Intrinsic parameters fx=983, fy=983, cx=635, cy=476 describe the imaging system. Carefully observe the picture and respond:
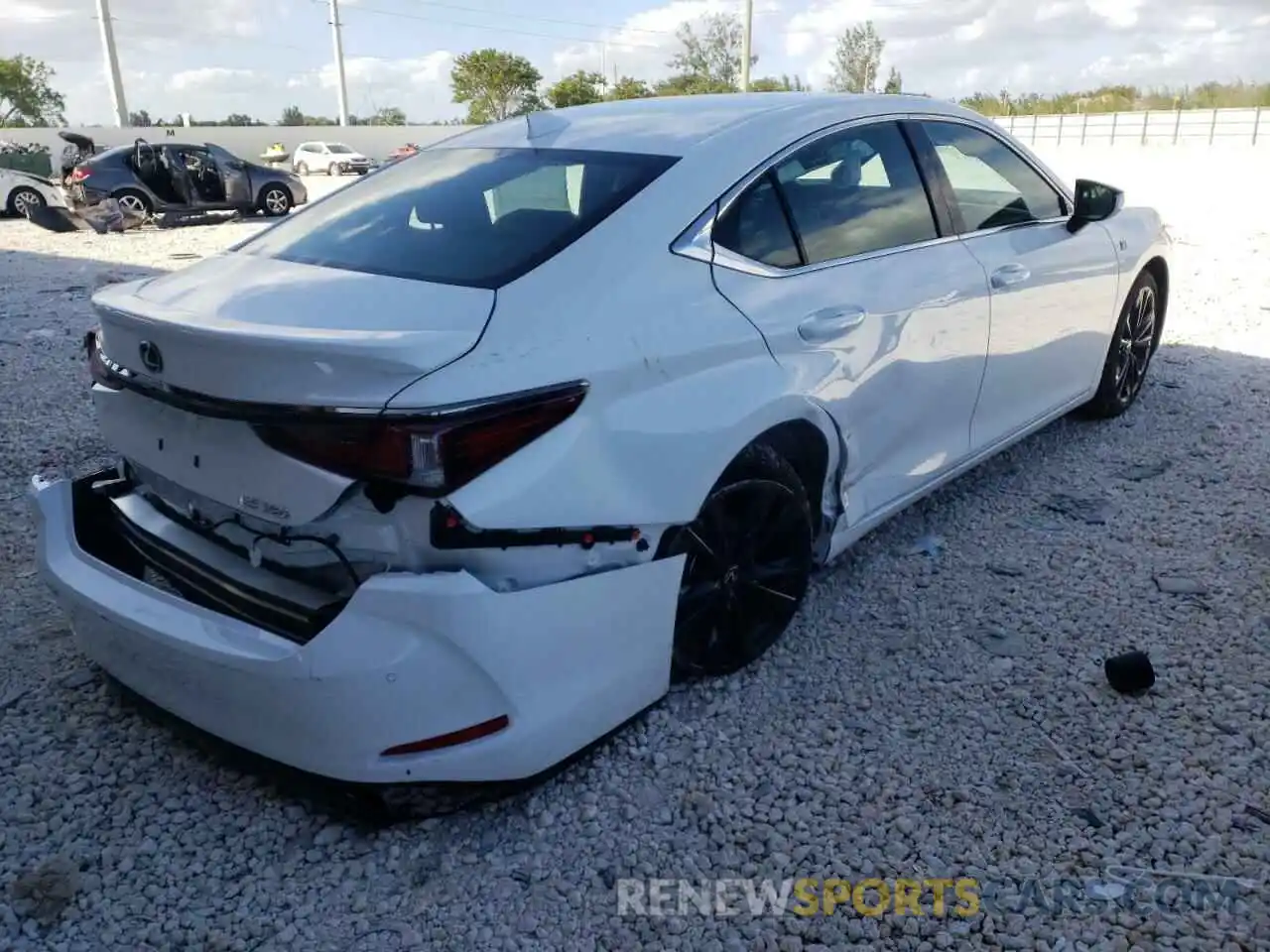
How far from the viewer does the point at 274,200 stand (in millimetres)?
18125

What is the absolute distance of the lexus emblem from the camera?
90.3 inches

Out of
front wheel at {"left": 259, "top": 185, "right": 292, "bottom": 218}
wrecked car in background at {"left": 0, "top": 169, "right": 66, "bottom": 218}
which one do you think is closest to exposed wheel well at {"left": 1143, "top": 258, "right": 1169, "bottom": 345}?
front wheel at {"left": 259, "top": 185, "right": 292, "bottom": 218}

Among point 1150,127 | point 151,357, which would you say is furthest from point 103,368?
point 1150,127

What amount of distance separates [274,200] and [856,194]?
17105mm

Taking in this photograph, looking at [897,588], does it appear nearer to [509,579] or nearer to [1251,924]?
[1251,924]

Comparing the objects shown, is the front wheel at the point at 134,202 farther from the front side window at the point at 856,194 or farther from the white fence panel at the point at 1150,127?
the white fence panel at the point at 1150,127

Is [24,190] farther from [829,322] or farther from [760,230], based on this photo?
[829,322]

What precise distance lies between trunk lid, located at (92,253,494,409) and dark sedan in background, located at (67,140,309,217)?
15.5 meters

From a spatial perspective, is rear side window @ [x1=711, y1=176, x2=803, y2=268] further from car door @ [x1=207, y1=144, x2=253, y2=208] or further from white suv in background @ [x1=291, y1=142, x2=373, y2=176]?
white suv in background @ [x1=291, y1=142, x2=373, y2=176]

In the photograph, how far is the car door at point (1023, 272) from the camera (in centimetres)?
375

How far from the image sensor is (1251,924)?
2.11 m

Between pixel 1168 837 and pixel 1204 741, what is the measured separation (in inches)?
18.5

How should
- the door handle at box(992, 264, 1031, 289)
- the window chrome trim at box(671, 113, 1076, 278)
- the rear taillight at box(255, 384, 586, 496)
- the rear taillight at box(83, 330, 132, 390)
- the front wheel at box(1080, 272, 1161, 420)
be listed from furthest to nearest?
1. the front wheel at box(1080, 272, 1161, 420)
2. the door handle at box(992, 264, 1031, 289)
3. the window chrome trim at box(671, 113, 1076, 278)
4. the rear taillight at box(83, 330, 132, 390)
5. the rear taillight at box(255, 384, 586, 496)

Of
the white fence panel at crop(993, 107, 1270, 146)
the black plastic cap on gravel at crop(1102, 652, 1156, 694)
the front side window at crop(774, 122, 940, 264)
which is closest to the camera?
the black plastic cap on gravel at crop(1102, 652, 1156, 694)
